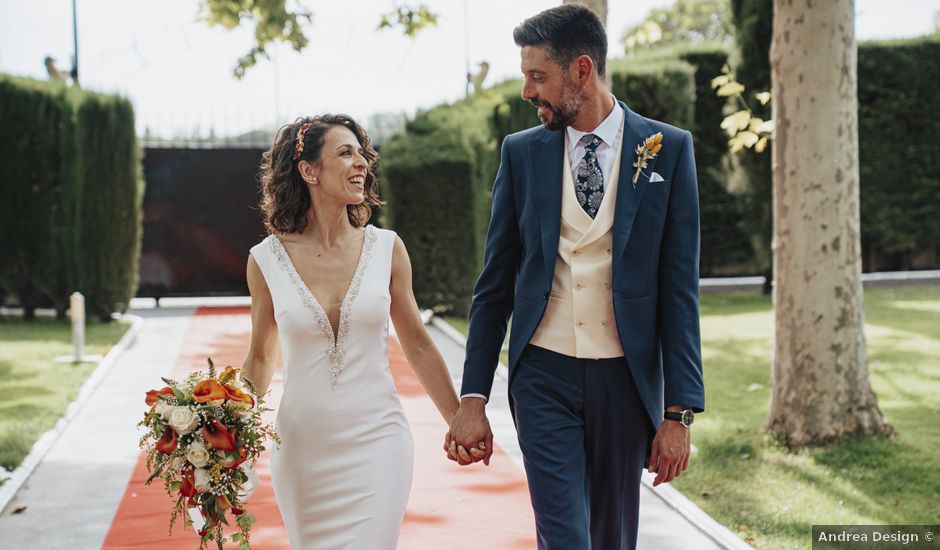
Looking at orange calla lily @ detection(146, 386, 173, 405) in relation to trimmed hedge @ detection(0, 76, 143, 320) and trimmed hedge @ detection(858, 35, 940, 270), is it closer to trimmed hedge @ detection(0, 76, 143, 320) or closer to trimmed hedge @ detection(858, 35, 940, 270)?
trimmed hedge @ detection(0, 76, 143, 320)

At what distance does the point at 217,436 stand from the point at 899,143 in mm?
19715

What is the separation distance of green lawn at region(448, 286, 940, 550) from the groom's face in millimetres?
3114

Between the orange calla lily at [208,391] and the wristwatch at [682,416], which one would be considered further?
the orange calla lily at [208,391]

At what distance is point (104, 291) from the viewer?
54.5 ft

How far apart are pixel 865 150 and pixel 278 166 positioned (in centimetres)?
1840

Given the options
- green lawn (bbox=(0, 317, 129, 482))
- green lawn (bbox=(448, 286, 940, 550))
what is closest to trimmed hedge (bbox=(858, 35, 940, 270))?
green lawn (bbox=(448, 286, 940, 550))

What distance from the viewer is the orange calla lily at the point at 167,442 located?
3592mm

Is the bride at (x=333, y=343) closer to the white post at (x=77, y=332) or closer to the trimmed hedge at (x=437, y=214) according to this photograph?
the white post at (x=77, y=332)

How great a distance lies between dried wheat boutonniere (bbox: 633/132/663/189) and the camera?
3514mm

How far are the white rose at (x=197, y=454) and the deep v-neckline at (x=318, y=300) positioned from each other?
0.66m

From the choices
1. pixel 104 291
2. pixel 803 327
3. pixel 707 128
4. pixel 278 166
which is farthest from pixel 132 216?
pixel 278 166

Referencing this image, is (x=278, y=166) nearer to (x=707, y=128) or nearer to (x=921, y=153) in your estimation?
(x=707, y=128)

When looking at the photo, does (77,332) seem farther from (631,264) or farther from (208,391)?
(631,264)

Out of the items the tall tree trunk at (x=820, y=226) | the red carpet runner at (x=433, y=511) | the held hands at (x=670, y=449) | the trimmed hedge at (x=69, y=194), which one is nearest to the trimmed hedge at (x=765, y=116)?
the trimmed hedge at (x=69, y=194)
